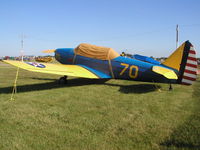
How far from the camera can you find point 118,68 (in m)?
8.13

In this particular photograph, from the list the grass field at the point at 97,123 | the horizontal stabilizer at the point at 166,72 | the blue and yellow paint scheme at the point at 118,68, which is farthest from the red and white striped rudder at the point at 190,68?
the grass field at the point at 97,123

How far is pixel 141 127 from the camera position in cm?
348

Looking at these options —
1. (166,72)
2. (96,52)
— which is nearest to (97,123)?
(166,72)

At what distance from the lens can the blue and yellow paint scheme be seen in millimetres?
6685

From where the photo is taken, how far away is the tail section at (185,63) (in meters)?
6.76

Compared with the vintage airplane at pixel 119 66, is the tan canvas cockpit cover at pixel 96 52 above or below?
above

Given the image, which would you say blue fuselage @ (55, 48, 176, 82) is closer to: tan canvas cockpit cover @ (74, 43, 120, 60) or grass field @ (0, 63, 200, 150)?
tan canvas cockpit cover @ (74, 43, 120, 60)

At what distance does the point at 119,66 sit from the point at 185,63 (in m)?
2.97

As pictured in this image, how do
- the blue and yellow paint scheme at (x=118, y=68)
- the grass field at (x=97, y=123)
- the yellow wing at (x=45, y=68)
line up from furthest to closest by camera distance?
the blue and yellow paint scheme at (x=118, y=68) < the yellow wing at (x=45, y=68) < the grass field at (x=97, y=123)

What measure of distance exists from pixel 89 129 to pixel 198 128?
7.65 feet

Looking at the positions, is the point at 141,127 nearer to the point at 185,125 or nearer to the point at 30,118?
the point at 185,125

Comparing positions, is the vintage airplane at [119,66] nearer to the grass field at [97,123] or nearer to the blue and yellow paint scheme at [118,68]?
the blue and yellow paint scheme at [118,68]

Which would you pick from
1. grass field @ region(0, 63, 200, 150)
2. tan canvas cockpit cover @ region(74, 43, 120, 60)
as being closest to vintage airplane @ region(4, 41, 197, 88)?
tan canvas cockpit cover @ region(74, 43, 120, 60)

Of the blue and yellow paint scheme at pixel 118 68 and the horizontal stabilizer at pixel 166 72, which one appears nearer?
the horizontal stabilizer at pixel 166 72
